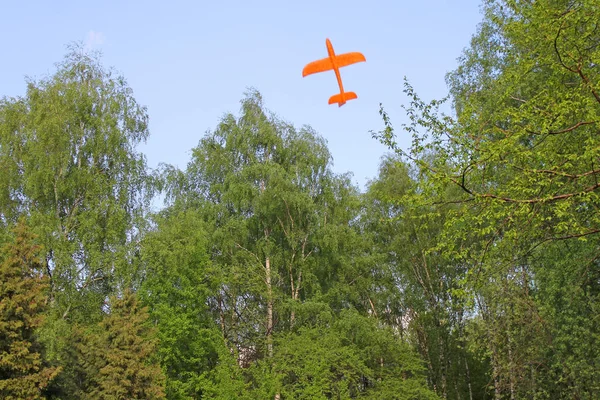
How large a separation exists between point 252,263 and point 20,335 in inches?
434

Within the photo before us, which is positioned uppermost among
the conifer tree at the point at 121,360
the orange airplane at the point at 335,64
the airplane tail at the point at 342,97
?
the orange airplane at the point at 335,64

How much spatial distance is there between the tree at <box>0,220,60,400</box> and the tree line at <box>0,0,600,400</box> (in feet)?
0.15

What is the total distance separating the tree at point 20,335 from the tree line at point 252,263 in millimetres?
47

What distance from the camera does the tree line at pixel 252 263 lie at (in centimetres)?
1644

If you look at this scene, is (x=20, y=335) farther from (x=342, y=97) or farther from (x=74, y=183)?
(x=342, y=97)

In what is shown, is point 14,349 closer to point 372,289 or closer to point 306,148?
point 306,148

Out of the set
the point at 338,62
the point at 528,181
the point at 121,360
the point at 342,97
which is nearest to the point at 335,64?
the point at 338,62

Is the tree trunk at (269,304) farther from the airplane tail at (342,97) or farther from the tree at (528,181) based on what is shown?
the airplane tail at (342,97)

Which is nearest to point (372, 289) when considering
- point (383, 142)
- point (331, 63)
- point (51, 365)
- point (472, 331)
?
point (472, 331)

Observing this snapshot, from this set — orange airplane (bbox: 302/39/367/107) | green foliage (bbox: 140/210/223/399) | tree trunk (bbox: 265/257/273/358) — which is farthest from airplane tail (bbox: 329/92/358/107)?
tree trunk (bbox: 265/257/273/358)

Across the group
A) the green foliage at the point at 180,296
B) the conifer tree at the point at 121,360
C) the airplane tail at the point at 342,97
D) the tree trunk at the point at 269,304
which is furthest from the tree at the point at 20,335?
the airplane tail at the point at 342,97

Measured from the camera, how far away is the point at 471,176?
36.2 feet

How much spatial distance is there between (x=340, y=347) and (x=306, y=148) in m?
8.71

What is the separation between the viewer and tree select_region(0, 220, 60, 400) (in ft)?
Answer: 53.0
